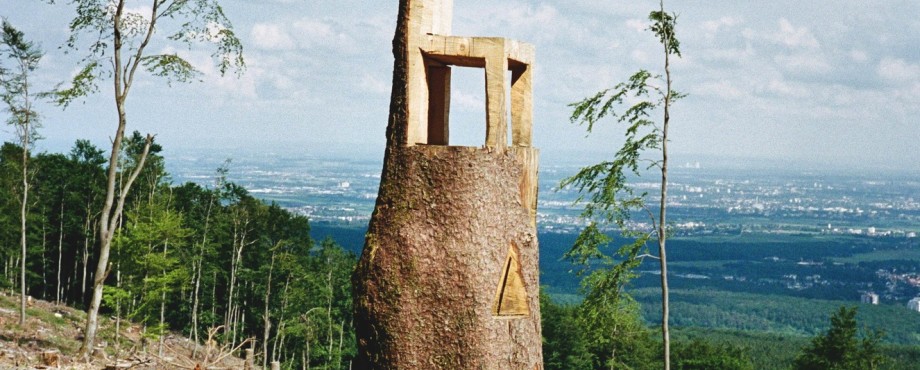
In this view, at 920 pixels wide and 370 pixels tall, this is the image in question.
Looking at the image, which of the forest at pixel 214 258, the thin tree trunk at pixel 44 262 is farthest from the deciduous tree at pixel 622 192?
the thin tree trunk at pixel 44 262

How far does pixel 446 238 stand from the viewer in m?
5.56

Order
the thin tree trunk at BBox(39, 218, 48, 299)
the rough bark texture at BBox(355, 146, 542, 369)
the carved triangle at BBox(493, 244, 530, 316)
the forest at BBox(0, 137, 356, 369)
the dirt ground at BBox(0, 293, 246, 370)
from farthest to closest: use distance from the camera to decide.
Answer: the thin tree trunk at BBox(39, 218, 48, 299)
the forest at BBox(0, 137, 356, 369)
the dirt ground at BBox(0, 293, 246, 370)
the carved triangle at BBox(493, 244, 530, 316)
the rough bark texture at BBox(355, 146, 542, 369)

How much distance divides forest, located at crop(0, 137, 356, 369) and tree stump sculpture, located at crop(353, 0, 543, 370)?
99.4ft

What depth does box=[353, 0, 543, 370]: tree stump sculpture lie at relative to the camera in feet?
18.1

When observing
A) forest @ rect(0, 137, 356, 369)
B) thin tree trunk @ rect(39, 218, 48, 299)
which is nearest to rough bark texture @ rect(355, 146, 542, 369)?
forest @ rect(0, 137, 356, 369)

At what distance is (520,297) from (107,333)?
28.1 m

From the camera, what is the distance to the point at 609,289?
14500 millimetres

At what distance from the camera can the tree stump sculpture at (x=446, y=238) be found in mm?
5523

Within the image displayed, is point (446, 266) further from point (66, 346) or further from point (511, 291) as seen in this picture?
point (66, 346)

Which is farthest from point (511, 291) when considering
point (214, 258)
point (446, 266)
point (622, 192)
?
point (214, 258)

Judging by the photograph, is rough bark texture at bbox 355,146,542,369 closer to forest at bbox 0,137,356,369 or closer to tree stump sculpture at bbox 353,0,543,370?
tree stump sculpture at bbox 353,0,543,370

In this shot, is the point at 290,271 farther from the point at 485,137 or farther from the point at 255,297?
the point at 485,137

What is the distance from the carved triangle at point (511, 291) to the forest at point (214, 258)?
30.4 meters

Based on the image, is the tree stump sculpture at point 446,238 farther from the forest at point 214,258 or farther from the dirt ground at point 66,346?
the forest at point 214,258
